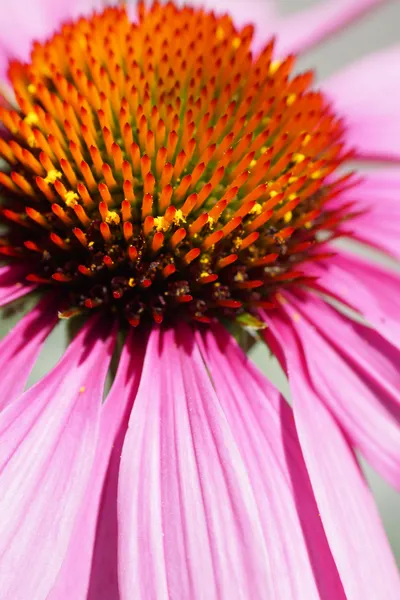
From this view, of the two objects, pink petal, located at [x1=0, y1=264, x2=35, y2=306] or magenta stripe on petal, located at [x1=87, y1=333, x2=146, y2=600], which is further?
pink petal, located at [x1=0, y1=264, x2=35, y2=306]

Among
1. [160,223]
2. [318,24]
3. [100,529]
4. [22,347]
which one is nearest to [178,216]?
[160,223]

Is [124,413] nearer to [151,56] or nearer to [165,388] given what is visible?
[165,388]

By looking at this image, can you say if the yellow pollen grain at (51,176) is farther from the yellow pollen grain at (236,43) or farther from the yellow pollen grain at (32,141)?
the yellow pollen grain at (236,43)

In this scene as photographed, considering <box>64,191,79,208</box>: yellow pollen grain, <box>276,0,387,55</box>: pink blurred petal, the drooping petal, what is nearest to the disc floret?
<box>64,191,79,208</box>: yellow pollen grain

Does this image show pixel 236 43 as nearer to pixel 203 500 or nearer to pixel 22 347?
pixel 22 347

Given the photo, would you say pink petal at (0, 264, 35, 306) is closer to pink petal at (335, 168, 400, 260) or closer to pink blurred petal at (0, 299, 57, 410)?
pink blurred petal at (0, 299, 57, 410)

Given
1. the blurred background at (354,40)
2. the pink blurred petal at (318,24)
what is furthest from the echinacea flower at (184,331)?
the blurred background at (354,40)
